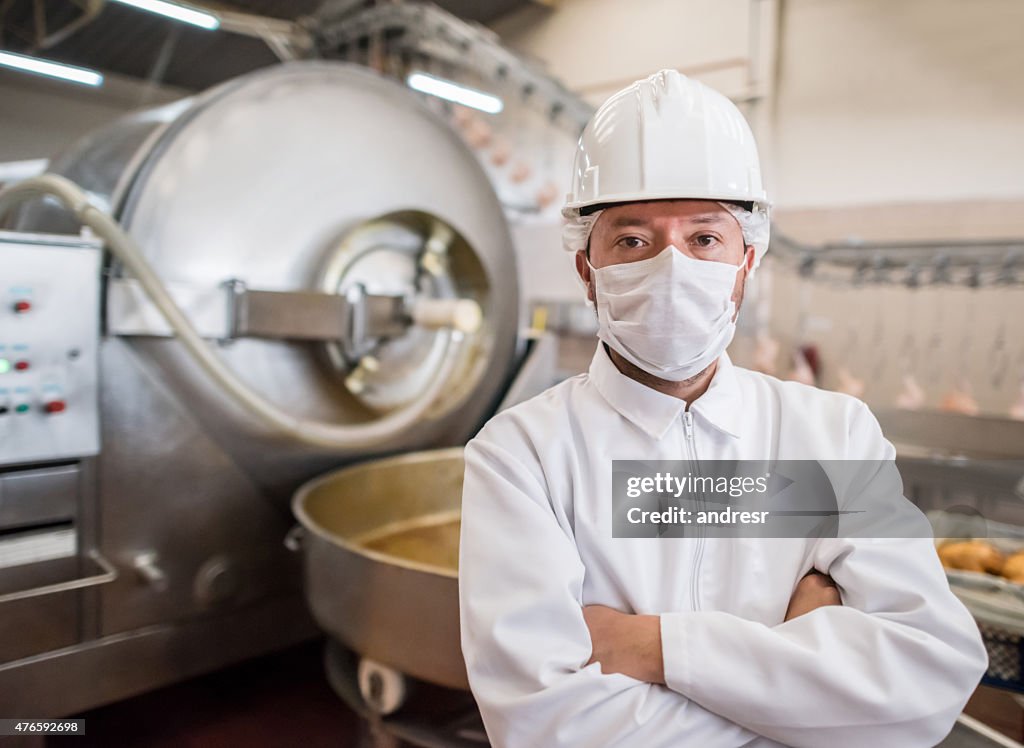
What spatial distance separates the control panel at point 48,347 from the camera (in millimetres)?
1153

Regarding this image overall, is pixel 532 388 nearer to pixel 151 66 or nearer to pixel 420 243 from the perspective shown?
pixel 420 243

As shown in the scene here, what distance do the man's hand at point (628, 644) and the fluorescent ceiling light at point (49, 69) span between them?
1834 mm

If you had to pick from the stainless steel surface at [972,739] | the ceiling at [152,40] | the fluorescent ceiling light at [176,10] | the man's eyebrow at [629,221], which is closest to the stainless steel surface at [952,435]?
the stainless steel surface at [972,739]

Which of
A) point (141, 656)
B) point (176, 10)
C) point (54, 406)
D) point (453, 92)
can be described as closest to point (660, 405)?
point (54, 406)

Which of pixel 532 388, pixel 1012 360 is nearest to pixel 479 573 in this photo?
pixel 532 388

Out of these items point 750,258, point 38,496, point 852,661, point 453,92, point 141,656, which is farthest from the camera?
point 453,92

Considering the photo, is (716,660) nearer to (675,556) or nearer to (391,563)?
(675,556)

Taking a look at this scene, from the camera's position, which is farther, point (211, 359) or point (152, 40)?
point (152, 40)

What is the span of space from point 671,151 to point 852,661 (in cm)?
46

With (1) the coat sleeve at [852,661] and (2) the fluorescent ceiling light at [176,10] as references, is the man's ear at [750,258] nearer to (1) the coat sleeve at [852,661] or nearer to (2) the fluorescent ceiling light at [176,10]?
(1) the coat sleeve at [852,661]

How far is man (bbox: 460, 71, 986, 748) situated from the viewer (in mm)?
572

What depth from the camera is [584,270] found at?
0.70 m

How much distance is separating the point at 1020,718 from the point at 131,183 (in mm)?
2228

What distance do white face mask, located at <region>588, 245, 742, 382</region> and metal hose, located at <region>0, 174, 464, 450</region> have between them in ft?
2.70
